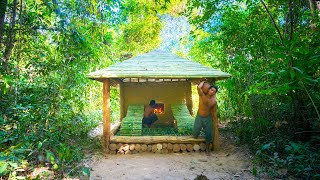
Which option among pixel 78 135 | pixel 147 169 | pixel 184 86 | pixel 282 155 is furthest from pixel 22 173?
pixel 184 86

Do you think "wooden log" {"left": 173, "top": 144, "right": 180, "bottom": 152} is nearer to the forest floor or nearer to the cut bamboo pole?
the forest floor

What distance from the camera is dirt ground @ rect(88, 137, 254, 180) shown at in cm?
523

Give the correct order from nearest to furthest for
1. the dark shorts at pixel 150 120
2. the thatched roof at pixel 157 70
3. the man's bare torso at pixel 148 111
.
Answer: the thatched roof at pixel 157 70
the man's bare torso at pixel 148 111
the dark shorts at pixel 150 120

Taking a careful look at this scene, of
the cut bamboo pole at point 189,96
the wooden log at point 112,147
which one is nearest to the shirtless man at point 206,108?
the wooden log at point 112,147

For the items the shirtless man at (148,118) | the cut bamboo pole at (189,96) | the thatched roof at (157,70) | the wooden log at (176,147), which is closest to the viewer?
the thatched roof at (157,70)

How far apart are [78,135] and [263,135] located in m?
5.91

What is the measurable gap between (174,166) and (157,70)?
2909 mm

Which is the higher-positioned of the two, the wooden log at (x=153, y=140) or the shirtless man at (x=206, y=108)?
the shirtless man at (x=206, y=108)

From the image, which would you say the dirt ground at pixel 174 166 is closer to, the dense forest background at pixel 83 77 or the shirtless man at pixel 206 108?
the dense forest background at pixel 83 77

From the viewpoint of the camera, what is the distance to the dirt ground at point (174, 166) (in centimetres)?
523

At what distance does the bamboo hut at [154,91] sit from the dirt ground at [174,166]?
424 mm

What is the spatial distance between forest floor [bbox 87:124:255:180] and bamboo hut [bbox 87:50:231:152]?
0.42 m

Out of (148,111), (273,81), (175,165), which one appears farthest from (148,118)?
(273,81)

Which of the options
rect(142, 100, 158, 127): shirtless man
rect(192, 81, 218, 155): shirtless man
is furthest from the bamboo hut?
rect(142, 100, 158, 127): shirtless man
